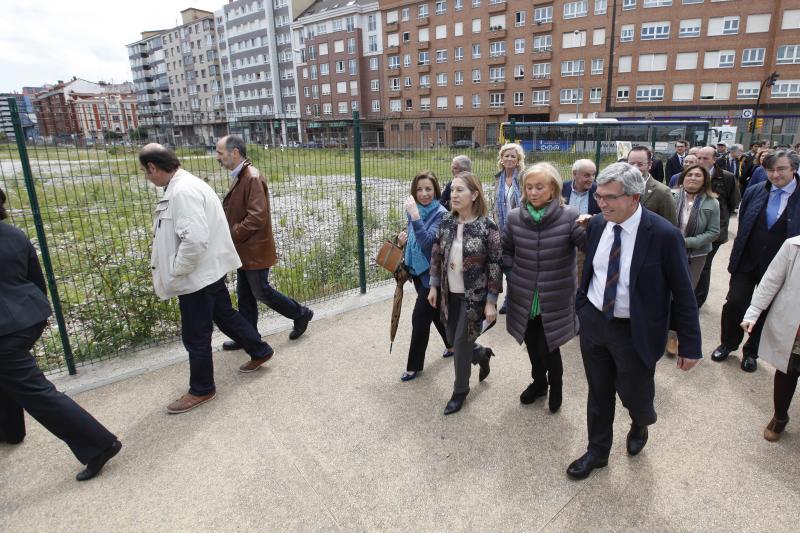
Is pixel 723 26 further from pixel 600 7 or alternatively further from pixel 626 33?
pixel 600 7

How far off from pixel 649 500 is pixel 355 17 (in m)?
69.2

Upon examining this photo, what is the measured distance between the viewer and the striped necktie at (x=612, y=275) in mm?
2496

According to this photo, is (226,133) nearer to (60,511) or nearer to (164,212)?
(164,212)

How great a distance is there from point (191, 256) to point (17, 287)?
3.12 feet

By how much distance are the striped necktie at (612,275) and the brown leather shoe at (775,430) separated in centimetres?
161

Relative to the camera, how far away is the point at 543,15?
48.2 meters

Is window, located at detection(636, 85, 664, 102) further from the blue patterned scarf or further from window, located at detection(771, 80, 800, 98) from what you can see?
the blue patterned scarf

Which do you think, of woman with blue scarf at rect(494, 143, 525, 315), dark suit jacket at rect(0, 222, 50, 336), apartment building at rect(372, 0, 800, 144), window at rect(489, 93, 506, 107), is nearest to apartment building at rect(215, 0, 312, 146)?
apartment building at rect(372, 0, 800, 144)

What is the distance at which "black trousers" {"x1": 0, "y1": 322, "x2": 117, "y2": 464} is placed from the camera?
2.62 m

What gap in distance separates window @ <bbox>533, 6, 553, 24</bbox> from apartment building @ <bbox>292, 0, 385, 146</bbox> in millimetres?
21000

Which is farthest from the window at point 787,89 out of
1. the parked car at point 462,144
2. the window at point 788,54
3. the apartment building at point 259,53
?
the apartment building at point 259,53

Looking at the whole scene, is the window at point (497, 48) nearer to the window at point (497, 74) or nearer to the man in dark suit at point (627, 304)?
the window at point (497, 74)

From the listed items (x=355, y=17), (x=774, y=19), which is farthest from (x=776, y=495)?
(x=355, y=17)

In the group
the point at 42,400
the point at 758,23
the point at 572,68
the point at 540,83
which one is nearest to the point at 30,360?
the point at 42,400
